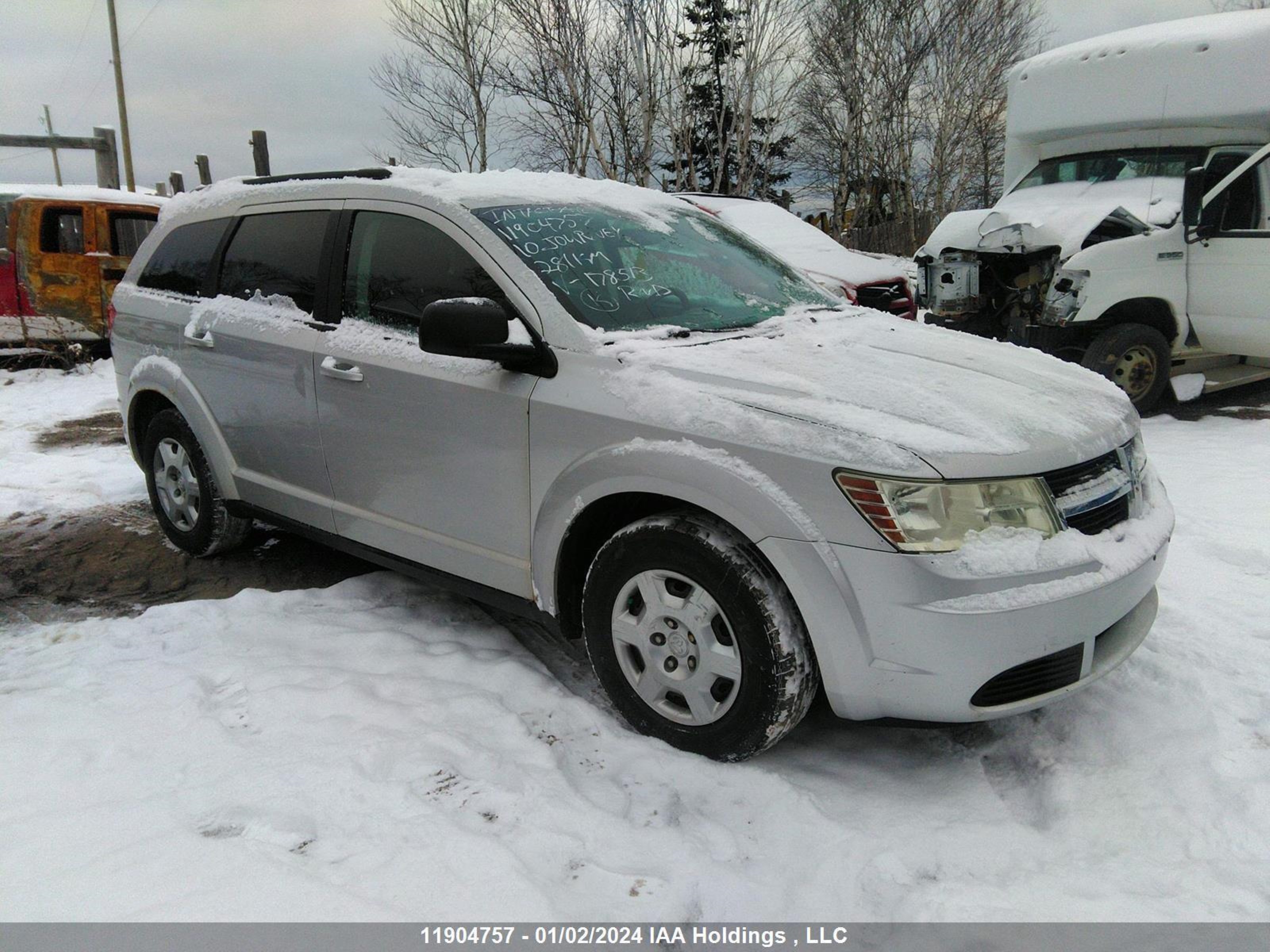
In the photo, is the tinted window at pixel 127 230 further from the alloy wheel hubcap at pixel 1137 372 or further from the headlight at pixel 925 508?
the headlight at pixel 925 508

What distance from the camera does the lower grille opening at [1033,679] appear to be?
2.32m

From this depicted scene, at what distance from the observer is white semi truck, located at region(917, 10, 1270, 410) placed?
6.53 meters

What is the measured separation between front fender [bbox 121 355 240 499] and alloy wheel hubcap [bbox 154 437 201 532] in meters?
0.19

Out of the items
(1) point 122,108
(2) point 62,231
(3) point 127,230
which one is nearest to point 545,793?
(2) point 62,231

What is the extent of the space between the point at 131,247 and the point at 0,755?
883 centimetres

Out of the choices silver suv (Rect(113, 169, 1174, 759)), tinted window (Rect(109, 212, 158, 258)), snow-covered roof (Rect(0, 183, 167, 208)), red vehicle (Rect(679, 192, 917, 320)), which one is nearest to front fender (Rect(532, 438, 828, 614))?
silver suv (Rect(113, 169, 1174, 759))

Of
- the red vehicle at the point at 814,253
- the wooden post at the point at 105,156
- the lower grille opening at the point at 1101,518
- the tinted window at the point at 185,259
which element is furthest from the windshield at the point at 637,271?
the wooden post at the point at 105,156

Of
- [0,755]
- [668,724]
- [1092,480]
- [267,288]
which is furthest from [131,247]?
[1092,480]

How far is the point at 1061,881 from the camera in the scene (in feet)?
7.07

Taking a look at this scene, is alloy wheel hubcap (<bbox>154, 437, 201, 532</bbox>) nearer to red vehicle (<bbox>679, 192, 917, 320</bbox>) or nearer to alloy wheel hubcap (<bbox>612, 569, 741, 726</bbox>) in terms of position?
alloy wheel hubcap (<bbox>612, 569, 741, 726</bbox>)

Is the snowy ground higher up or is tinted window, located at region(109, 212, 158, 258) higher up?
tinted window, located at region(109, 212, 158, 258)

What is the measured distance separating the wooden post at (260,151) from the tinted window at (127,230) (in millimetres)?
5053

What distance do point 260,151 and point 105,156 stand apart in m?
3.52

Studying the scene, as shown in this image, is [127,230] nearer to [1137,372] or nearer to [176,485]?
[176,485]
